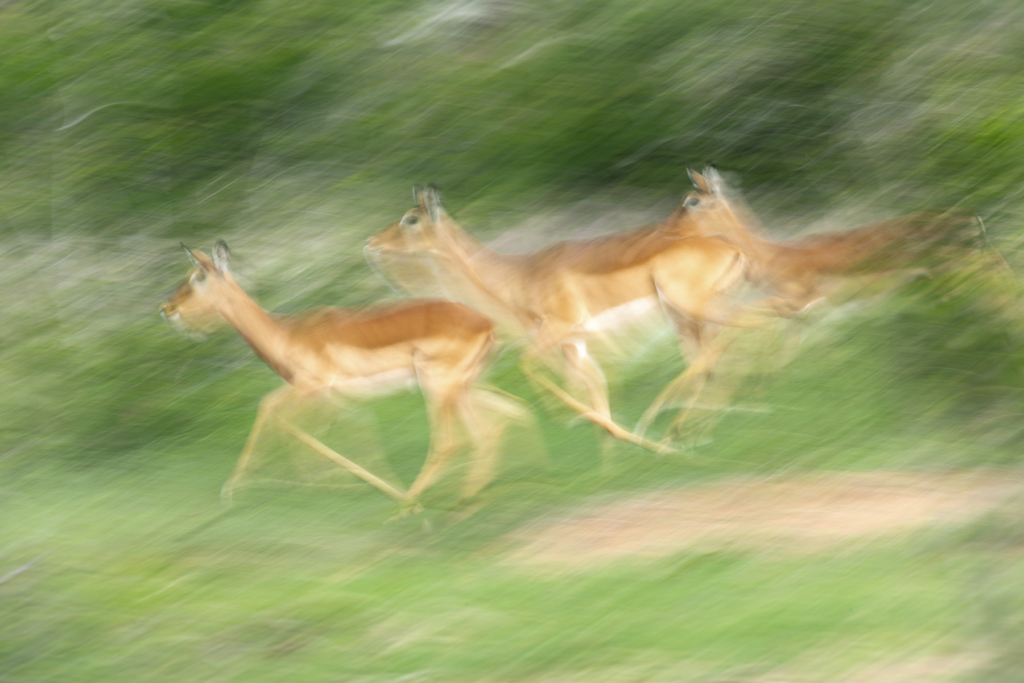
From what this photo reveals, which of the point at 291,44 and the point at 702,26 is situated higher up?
the point at 291,44

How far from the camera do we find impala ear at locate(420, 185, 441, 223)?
387 centimetres

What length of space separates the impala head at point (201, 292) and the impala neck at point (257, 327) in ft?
0.07

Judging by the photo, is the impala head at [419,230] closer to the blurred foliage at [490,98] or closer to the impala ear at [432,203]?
the impala ear at [432,203]

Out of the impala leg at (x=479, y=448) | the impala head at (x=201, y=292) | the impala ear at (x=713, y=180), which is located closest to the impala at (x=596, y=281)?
the impala ear at (x=713, y=180)

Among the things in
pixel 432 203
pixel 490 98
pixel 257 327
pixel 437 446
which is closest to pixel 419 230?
Result: pixel 432 203

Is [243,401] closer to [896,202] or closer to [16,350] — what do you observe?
[16,350]

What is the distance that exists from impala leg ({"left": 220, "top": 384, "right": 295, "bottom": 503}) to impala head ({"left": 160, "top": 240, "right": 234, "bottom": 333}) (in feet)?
1.07

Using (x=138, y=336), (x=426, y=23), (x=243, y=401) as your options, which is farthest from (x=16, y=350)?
(x=426, y=23)

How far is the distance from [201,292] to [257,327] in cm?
21

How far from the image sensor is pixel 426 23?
4.69 metres

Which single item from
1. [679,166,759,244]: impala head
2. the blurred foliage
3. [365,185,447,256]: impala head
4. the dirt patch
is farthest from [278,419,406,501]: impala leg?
[679,166,759,244]: impala head

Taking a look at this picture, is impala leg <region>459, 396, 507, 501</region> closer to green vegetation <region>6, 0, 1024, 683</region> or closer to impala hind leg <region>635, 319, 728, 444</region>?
green vegetation <region>6, 0, 1024, 683</region>

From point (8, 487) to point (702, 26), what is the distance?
2798 mm

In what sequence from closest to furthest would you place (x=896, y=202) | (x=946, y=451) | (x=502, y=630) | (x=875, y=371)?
(x=502, y=630) < (x=946, y=451) < (x=875, y=371) < (x=896, y=202)
